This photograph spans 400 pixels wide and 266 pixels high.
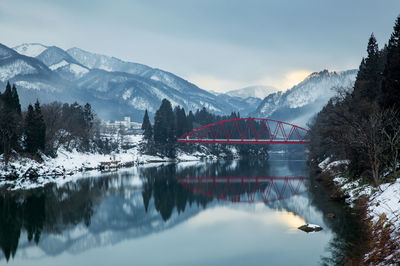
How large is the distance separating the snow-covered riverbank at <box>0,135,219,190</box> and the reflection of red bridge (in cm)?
2451

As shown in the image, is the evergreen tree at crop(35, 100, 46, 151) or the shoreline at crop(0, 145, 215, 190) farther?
the evergreen tree at crop(35, 100, 46, 151)

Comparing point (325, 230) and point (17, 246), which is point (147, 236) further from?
point (325, 230)

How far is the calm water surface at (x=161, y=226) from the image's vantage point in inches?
905

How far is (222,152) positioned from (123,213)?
127 metres

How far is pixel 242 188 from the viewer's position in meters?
59.5

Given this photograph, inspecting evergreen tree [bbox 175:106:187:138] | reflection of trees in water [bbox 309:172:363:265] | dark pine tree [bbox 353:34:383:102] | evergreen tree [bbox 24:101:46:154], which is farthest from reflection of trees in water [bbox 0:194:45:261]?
evergreen tree [bbox 175:106:187:138]

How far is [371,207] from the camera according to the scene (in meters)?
27.3

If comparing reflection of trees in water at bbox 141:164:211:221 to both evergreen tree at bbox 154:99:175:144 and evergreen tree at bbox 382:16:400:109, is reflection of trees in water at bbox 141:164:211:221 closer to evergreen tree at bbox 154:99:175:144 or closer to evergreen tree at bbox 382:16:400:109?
evergreen tree at bbox 382:16:400:109

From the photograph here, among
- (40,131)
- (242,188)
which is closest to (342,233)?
(242,188)

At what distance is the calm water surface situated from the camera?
75.4 feet

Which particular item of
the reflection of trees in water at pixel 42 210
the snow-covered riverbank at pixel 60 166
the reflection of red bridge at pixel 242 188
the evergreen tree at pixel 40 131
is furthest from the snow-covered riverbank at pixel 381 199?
the evergreen tree at pixel 40 131

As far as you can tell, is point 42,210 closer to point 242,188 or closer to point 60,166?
point 242,188

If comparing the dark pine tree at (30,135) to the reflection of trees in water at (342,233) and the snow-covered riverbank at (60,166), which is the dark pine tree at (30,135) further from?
the reflection of trees in water at (342,233)

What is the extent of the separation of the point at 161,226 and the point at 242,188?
2895 cm
